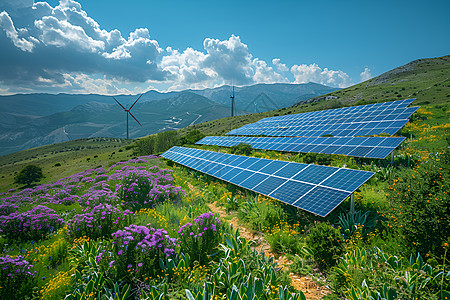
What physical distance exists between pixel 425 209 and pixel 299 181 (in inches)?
205

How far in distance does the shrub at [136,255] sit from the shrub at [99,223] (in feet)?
6.89

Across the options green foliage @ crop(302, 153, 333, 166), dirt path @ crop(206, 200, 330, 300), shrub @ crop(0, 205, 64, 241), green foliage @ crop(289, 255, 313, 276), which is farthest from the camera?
green foliage @ crop(302, 153, 333, 166)

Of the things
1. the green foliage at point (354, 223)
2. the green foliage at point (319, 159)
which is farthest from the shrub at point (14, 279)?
the green foliage at point (319, 159)

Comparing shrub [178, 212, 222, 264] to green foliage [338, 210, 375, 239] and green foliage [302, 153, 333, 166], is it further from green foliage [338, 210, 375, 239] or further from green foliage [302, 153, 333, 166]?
green foliage [302, 153, 333, 166]

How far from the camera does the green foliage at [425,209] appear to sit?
5824mm

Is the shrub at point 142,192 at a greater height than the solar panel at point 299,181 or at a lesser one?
lesser

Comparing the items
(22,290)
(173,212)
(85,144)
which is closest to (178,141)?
(173,212)

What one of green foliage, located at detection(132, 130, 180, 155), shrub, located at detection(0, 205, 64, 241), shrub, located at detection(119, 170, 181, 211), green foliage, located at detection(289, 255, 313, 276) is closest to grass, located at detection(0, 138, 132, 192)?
green foliage, located at detection(132, 130, 180, 155)

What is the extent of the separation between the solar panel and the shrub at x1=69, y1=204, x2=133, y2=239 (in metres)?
6.94

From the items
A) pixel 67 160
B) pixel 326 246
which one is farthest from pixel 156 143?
pixel 67 160

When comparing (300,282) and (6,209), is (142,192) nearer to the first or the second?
(6,209)

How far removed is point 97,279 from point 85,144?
205 metres

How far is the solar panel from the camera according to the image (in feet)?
28.3

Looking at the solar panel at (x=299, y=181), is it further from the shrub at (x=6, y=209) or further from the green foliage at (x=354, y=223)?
the shrub at (x=6, y=209)
